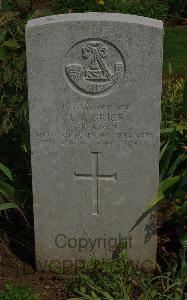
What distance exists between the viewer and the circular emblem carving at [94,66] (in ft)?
11.8

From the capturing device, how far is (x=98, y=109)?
12.4 feet

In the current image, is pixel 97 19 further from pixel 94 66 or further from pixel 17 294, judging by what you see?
pixel 17 294

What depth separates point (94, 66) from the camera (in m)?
3.64

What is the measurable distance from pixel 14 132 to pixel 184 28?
16.7 feet

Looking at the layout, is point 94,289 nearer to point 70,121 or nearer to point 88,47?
point 70,121

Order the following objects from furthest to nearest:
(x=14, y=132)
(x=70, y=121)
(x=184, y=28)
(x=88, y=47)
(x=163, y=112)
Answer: (x=184, y=28) → (x=163, y=112) → (x=14, y=132) → (x=70, y=121) → (x=88, y=47)

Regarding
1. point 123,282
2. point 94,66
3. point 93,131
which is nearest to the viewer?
point 94,66

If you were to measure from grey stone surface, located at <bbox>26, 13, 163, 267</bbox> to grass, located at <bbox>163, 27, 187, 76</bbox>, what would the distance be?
11.8 feet

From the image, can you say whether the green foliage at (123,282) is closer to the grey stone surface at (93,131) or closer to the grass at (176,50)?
the grey stone surface at (93,131)

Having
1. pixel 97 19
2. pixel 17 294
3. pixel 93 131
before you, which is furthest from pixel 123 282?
pixel 97 19

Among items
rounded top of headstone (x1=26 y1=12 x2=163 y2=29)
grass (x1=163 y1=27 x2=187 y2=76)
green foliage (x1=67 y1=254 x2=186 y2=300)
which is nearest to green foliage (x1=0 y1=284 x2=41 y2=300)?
green foliage (x1=67 y1=254 x2=186 y2=300)

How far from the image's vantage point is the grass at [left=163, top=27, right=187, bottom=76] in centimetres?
762

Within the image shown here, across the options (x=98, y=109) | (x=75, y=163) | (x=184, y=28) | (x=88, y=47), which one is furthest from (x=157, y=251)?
(x=184, y=28)

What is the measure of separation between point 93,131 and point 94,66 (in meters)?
0.42
